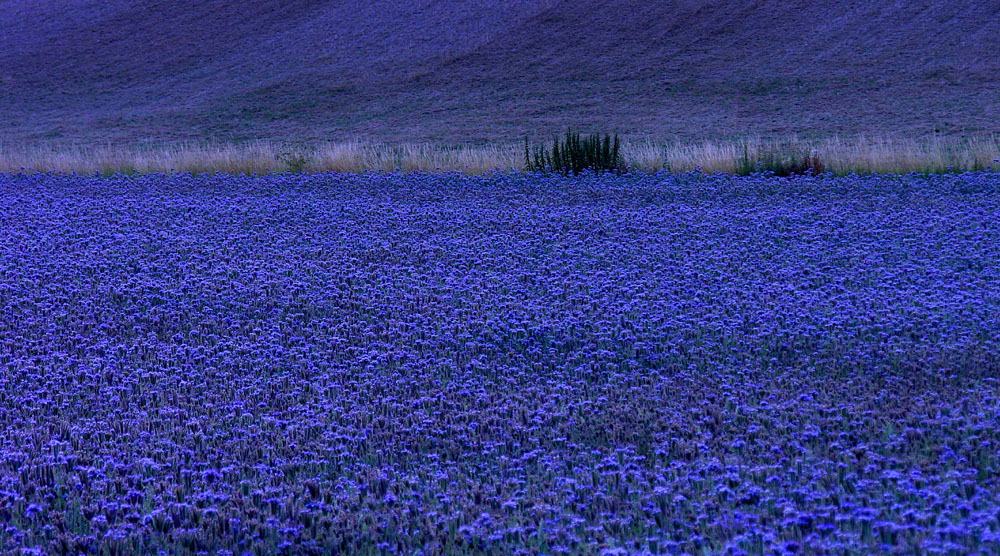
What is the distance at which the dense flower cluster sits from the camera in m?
4.04

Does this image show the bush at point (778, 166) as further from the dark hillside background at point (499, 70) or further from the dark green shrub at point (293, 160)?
the dark hillside background at point (499, 70)

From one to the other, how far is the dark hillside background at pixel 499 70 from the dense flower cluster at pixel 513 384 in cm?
1557

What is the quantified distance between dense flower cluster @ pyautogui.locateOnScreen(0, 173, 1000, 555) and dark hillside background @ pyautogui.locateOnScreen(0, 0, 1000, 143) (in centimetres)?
1557

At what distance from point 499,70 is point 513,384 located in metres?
31.0

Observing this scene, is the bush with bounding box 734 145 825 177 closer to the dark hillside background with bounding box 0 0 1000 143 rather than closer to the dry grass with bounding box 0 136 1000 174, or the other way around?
the dry grass with bounding box 0 136 1000 174

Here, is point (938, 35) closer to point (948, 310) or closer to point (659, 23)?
point (659, 23)

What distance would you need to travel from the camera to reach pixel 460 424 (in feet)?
17.1

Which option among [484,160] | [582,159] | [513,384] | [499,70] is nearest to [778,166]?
[582,159]

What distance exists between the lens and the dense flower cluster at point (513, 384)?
159 inches

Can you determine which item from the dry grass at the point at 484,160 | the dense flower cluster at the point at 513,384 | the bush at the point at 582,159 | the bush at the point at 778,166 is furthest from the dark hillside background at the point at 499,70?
the dense flower cluster at the point at 513,384

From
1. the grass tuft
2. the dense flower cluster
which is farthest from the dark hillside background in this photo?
the dense flower cluster

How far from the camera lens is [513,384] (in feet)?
19.3

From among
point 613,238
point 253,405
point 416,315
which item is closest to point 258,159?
point 613,238

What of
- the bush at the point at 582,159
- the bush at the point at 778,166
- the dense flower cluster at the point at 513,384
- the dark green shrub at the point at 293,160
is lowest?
the dense flower cluster at the point at 513,384
